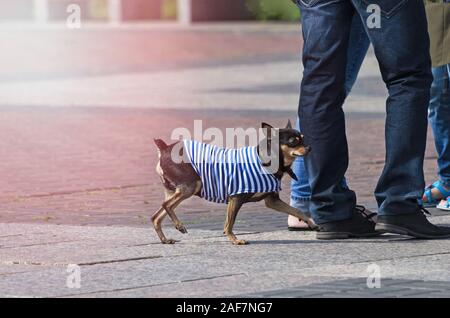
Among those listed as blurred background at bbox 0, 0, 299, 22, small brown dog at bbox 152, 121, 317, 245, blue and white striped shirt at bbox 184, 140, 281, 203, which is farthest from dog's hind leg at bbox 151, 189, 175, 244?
blurred background at bbox 0, 0, 299, 22

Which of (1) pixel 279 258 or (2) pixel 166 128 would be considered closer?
(1) pixel 279 258

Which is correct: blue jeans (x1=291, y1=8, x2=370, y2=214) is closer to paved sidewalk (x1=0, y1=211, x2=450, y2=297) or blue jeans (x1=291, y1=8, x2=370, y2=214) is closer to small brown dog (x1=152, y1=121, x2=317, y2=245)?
paved sidewalk (x1=0, y1=211, x2=450, y2=297)

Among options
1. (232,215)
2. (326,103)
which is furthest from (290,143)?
(232,215)

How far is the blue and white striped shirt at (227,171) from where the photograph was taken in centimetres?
614

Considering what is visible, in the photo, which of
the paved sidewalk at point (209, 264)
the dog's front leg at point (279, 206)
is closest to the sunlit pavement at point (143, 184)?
the paved sidewalk at point (209, 264)

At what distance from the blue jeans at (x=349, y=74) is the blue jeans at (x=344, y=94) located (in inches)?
11.6

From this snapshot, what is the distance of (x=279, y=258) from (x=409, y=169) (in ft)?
2.77

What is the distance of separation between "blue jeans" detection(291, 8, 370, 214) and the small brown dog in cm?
45

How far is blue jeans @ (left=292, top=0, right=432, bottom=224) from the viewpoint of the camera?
6176 mm

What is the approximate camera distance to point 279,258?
19.4ft

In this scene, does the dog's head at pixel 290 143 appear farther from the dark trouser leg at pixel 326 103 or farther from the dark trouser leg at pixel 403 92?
the dark trouser leg at pixel 403 92

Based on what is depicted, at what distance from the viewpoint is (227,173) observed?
242 inches

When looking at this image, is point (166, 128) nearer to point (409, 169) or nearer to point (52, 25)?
point (409, 169)

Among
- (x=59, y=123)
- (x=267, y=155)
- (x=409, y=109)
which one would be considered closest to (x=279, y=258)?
(x=267, y=155)
